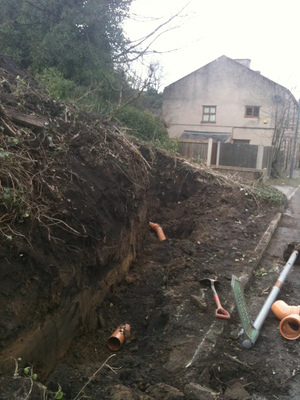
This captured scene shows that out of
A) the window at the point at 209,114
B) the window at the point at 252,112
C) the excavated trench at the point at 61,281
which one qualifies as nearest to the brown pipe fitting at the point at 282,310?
the excavated trench at the point at 61,281

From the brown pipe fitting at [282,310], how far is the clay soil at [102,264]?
62 cm

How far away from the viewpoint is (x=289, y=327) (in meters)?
4.27

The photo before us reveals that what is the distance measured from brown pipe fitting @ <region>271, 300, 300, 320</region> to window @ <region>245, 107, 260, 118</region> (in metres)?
22.8

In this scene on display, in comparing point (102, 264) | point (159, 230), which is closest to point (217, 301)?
point (102, 264)

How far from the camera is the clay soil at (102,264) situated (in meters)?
3.35

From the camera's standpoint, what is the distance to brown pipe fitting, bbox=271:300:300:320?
4530 mm

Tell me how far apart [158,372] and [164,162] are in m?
7.27

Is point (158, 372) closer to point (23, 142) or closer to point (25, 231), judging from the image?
point (25, 231)

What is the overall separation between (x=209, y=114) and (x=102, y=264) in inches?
960

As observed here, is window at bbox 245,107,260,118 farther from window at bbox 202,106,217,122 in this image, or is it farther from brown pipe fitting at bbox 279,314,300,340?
brown pipe fitting at bbox 279,314,300,340

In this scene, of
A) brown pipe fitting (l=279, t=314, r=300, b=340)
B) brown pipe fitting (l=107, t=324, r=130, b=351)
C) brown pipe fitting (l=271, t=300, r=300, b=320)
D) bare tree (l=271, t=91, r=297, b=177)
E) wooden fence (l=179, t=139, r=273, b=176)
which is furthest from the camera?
bare tree (l=271, t=91, r=297, b=177)

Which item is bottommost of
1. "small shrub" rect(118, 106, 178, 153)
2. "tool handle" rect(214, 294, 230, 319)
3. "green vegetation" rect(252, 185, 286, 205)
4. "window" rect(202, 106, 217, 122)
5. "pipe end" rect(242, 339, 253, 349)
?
"pipe end" rect(242, 339, 253, 349)

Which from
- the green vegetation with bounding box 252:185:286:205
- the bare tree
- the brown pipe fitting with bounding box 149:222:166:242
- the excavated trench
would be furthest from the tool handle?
the bare tree

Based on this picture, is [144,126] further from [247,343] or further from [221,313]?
[247,343]
